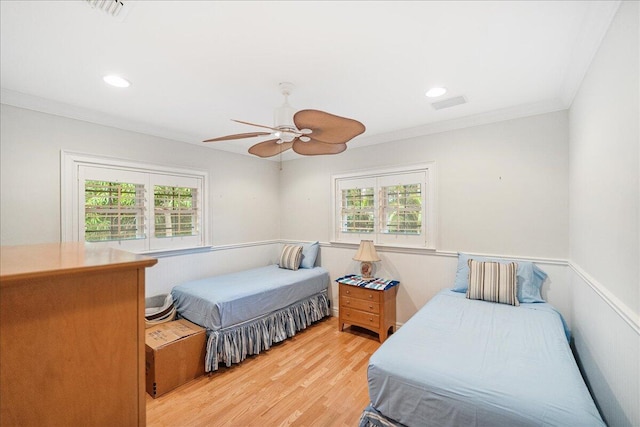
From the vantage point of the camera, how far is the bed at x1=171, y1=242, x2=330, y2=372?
2.70 metres

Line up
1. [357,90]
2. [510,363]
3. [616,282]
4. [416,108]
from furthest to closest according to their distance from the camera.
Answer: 1. [416,108]
2. [357,90]
3. [510,363]
4. [616,282]

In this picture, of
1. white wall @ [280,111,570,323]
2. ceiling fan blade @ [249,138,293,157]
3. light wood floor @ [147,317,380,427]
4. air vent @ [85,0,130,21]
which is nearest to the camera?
air vent @ [85,0,130,21]

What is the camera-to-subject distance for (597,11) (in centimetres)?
142

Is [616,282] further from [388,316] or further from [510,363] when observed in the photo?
[388,316]

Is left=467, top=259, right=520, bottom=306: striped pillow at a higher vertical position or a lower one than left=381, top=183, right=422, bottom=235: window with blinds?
lower

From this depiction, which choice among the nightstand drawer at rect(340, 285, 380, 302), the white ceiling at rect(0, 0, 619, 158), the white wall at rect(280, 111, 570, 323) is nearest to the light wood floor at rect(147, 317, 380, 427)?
the nightstand drawer at rect(340, 285, 380, 302)

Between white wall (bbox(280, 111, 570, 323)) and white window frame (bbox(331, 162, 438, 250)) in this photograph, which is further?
white window frame (bbox(331, 162, 438, 250))

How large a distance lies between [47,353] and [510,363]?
77.9 inches

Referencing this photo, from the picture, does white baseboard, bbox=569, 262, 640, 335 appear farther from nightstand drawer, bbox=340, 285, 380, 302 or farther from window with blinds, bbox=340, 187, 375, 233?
window with blinds, bbox=340, 187, 375, 233

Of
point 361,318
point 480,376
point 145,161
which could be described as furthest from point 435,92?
point 145,161

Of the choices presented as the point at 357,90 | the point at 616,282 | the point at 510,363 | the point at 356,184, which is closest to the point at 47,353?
the point at 510,363

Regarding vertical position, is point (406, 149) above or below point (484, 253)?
above

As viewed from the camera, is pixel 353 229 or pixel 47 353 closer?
pixel 47 353

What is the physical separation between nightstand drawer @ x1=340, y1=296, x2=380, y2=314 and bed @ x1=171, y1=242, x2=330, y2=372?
507mm
